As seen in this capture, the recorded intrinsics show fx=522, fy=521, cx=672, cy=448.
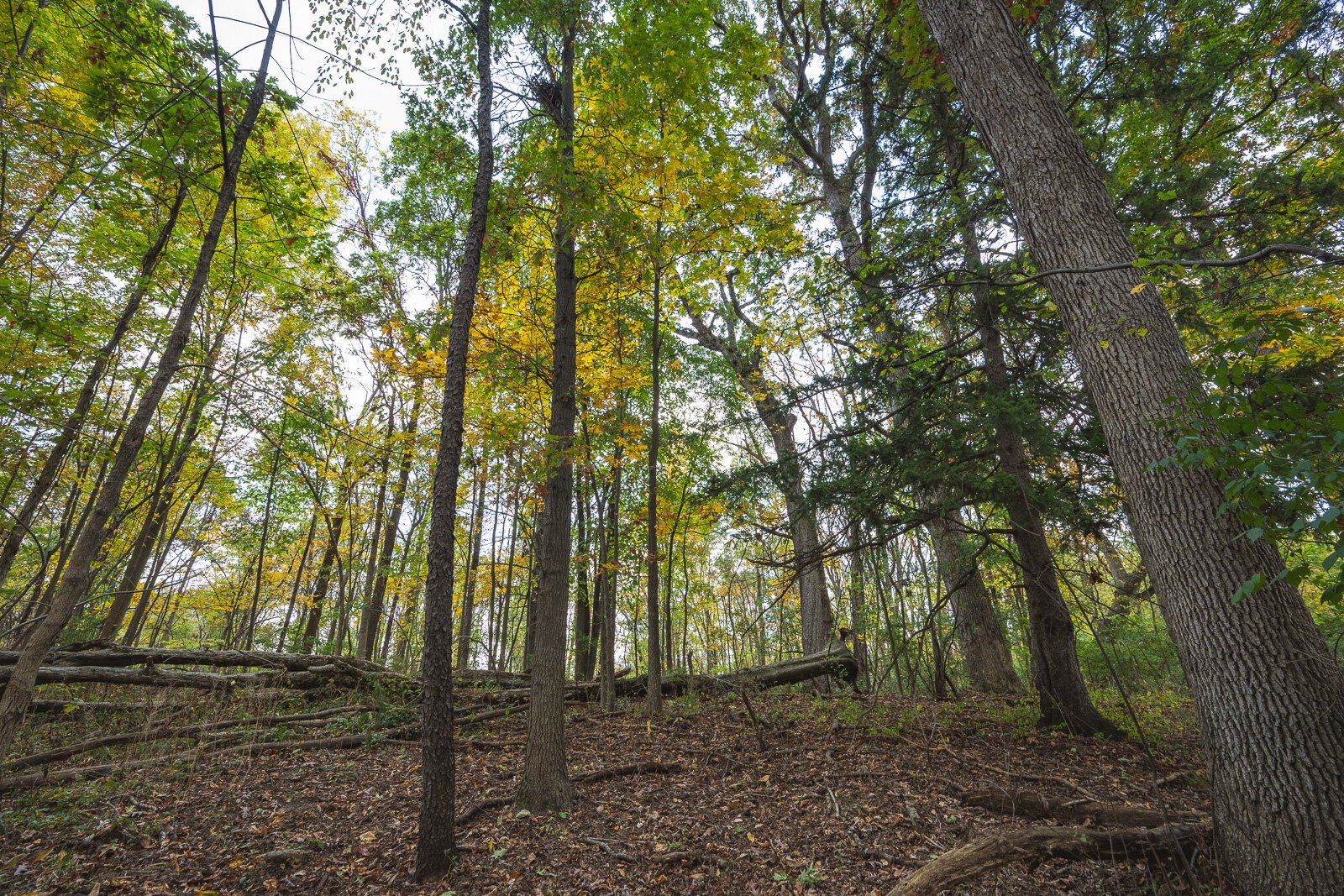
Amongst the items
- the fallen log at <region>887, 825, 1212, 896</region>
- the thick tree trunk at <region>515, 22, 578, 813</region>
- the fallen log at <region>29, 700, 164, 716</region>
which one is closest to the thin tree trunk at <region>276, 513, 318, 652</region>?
the fallen log at <region>29, 700, 164, 716</region>

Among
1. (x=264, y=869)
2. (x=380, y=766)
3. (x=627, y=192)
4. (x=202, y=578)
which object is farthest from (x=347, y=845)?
(x=202, y=578)

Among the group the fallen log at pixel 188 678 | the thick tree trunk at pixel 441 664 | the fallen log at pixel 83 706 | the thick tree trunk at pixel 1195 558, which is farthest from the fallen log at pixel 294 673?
the thick tree trunk at pixel 1195 558

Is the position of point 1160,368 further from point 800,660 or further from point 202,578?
point 202,578

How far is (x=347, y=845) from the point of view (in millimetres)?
4344

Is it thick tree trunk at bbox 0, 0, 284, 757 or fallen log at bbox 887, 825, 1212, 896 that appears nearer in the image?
fallen log at bbox 887, 825, 1212, 896

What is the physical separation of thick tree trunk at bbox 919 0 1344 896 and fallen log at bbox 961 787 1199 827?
1.63ft

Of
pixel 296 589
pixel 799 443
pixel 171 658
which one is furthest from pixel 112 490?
pixel 296 589

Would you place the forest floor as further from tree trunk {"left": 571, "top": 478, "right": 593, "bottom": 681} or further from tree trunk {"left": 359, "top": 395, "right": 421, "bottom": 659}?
tree trunk {"left": 359, "top": 395, "right": 421, "bottom": 659}

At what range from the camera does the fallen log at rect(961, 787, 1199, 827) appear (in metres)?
3.32

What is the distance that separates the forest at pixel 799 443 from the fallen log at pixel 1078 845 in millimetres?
29

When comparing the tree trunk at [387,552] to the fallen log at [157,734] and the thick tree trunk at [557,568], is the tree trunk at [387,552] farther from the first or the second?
the thick tree trunk at [557,568]

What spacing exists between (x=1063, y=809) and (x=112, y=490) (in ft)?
24.2

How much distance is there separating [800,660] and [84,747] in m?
9.29

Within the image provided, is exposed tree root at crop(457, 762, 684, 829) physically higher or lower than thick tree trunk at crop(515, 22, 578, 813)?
lower
